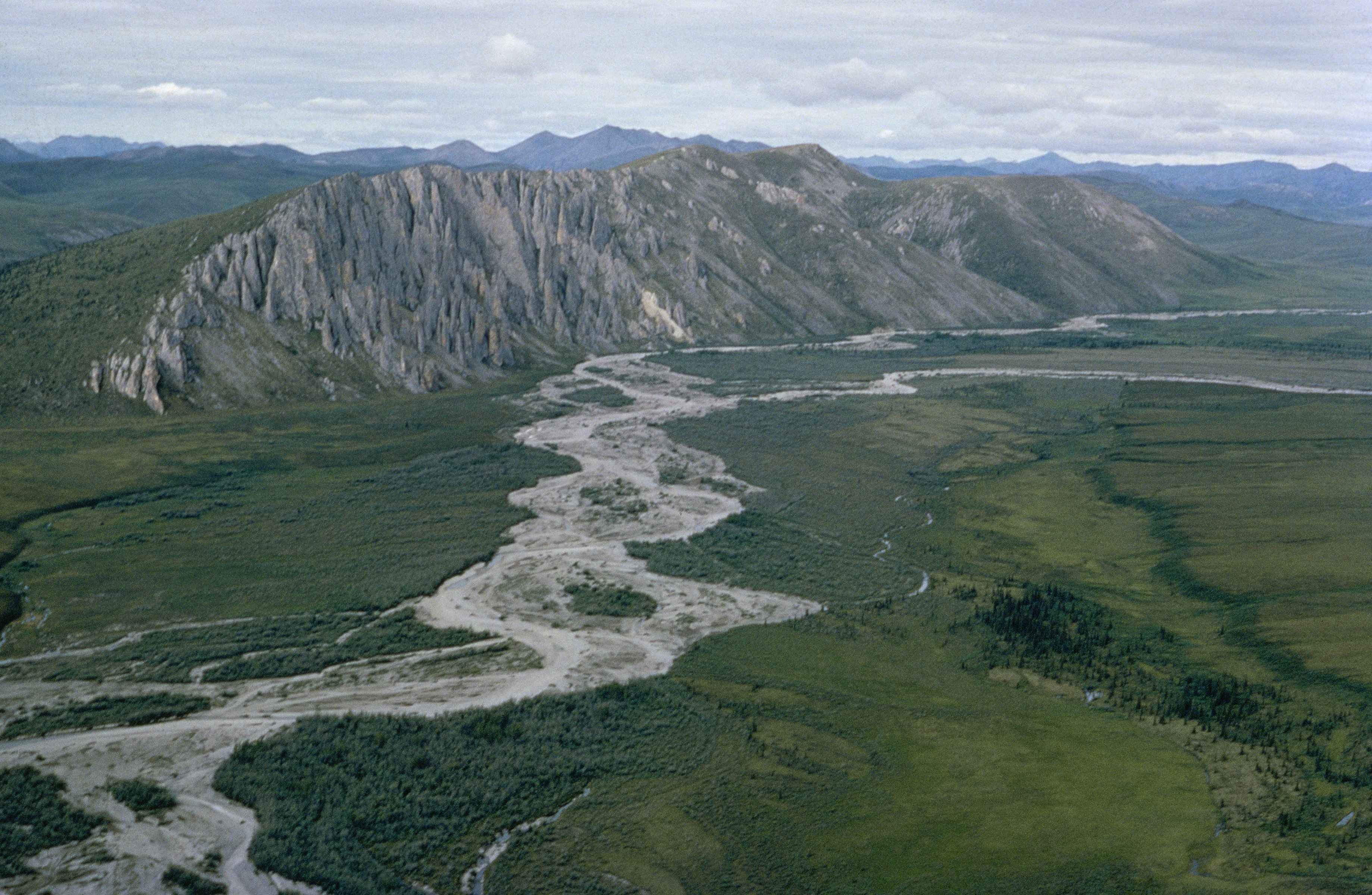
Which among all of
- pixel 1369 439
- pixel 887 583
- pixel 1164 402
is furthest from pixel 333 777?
pixel 1164 402

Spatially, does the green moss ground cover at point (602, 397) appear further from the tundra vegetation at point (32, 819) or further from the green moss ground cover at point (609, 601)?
the tundra vegetation at point (32, 819)

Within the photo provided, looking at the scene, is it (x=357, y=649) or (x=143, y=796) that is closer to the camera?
(x=143, y=796)

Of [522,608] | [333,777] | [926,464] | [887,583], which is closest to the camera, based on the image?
[333,777]

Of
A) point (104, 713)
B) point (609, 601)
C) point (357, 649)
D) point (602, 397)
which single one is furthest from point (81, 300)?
point (104, 713)

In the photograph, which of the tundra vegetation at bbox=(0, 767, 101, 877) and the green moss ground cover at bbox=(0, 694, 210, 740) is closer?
the tundra vegetation at bbox=(0, 767, 101, 877)

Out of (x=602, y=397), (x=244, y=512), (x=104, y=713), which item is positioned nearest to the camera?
(x=104, y=713)

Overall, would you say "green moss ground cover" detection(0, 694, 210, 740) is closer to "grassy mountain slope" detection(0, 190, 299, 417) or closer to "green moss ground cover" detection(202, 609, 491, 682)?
"green moss ground cover" detection(202, 609, 491, 682)

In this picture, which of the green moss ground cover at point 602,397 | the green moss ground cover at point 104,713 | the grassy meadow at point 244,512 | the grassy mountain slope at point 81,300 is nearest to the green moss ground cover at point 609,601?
the grassy meadow at point 244,512

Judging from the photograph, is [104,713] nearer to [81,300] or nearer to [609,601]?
[609,601]

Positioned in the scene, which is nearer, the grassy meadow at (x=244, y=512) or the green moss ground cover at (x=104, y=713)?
the green moss ground cover at (x=104, y=713)

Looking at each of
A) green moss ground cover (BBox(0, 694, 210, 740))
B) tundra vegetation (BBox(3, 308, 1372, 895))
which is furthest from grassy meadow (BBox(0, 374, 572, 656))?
green moss ground cover (BBox(0, 694, 210, 740))

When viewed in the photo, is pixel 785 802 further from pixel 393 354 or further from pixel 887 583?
pixel 393 354
